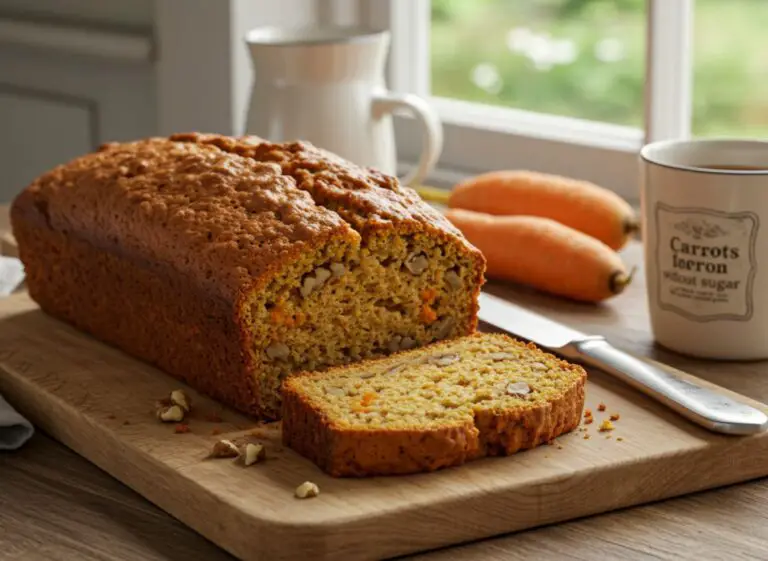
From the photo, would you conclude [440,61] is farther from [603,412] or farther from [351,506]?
[351,506]

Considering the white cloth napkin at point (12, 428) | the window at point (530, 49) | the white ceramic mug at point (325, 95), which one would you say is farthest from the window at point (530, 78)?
the white cloth napkin at point (12, 428)

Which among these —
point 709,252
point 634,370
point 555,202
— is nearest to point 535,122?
point 555,202

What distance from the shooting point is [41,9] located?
3359 mm

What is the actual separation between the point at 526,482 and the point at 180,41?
1.91m

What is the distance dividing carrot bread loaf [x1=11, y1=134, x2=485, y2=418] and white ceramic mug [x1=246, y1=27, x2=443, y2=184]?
36 cm

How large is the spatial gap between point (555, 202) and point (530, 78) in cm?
82

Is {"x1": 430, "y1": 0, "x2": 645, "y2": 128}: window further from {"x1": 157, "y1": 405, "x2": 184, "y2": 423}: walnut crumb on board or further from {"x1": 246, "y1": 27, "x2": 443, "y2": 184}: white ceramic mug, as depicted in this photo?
{"x1": 157, "y1": 405, "x2": 184, "y2": 423}: walnut crumb on board

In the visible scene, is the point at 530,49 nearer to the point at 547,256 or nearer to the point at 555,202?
the point at 555,202

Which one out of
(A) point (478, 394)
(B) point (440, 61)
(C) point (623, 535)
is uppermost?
(B) point (440, 61)

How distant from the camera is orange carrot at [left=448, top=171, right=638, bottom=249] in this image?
2.13 metres

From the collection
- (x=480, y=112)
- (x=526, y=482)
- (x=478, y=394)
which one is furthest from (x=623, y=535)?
(x=480, y=112)

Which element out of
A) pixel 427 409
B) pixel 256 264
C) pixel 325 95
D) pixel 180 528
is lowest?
pixel 180 528

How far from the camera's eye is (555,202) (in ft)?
7.06

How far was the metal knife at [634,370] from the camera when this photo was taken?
56.0 inches
